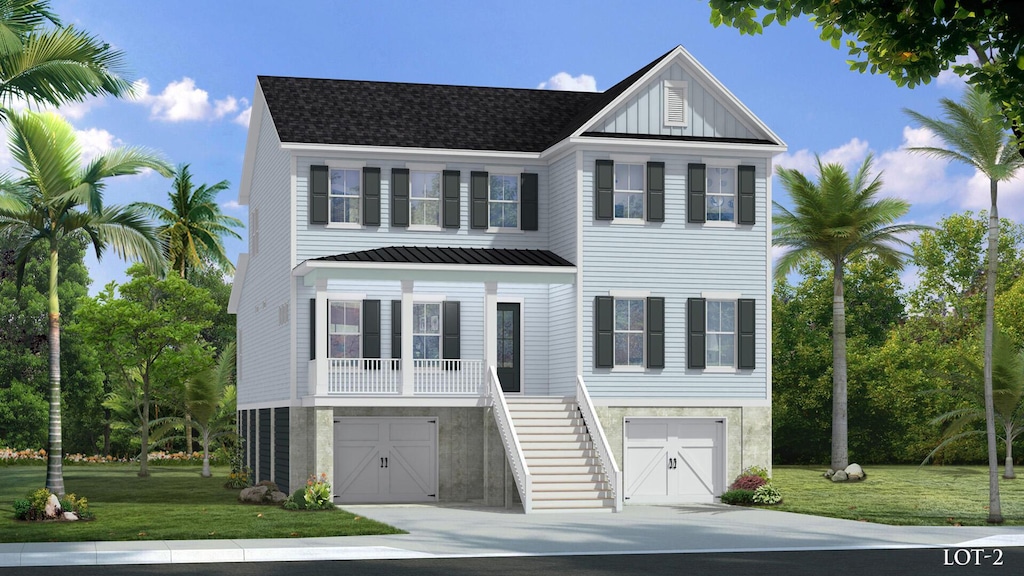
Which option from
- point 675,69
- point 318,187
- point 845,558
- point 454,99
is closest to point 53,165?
point 318,187

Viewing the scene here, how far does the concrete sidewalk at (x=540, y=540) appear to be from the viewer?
17672mm

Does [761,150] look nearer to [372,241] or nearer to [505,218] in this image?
[505,218]

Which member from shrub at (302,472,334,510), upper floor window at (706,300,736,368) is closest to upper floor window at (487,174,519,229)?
upper floor window at (706,300,736,368)

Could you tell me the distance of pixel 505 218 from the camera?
31188 mm

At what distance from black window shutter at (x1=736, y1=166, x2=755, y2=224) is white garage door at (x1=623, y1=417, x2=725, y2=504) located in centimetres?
481

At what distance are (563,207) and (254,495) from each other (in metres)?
9.68

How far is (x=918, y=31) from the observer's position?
11320 mm

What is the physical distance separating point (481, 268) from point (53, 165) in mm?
9241

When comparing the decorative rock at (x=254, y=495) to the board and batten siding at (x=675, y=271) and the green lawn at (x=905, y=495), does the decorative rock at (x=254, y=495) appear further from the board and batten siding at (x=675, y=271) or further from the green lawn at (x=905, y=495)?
the green lawn at (x=905, y=495)

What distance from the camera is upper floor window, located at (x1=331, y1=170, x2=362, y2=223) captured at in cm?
3003

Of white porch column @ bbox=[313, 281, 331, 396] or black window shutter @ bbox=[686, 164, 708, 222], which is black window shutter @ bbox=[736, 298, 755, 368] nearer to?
black window shutter @ bbox=[686, 164, 708, 222]

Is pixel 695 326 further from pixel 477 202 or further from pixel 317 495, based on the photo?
pixel 317 495

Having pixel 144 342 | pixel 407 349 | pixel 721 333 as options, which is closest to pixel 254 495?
pixel 407 349

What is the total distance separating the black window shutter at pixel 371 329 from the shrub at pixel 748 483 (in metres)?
8.73
